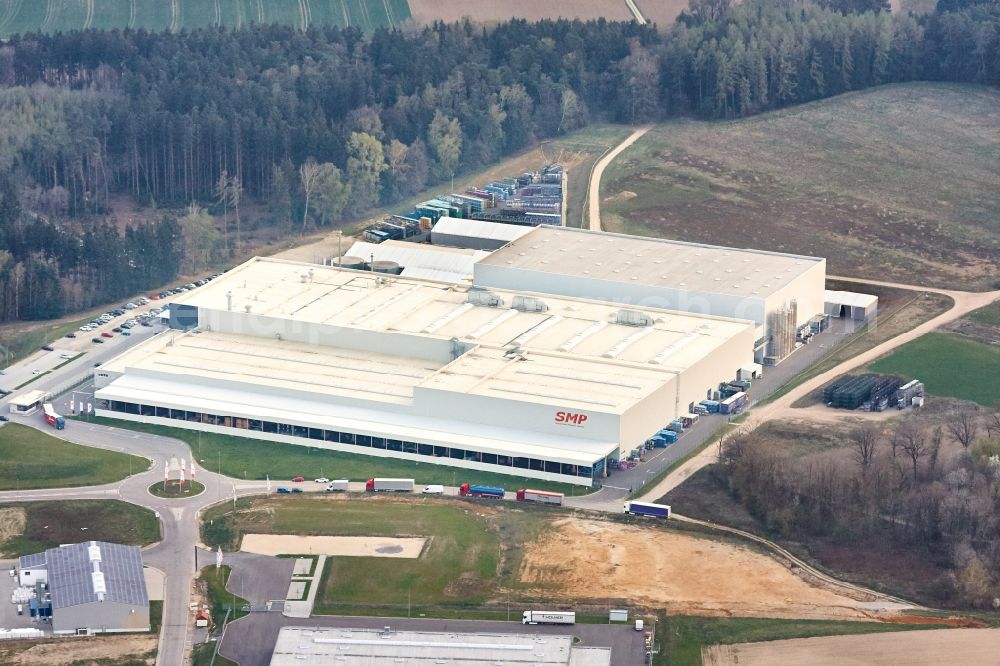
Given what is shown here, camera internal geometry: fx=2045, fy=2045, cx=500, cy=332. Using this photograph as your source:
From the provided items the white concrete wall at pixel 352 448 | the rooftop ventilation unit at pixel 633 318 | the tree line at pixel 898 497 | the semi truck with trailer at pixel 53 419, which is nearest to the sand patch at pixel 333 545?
the white concrete wall at pixel 352 448

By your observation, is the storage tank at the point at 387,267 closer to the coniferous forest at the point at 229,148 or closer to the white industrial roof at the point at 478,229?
the white industrial roof at the point at 478,229

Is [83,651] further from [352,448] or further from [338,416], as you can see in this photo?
[338,416]

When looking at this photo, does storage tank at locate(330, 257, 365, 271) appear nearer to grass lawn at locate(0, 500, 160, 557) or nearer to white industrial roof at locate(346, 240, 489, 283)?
white industrial roof at locate(346, 240, 489, 283)

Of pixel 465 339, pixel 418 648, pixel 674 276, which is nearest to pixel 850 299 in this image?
pixel 674 276

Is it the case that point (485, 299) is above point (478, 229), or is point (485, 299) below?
below

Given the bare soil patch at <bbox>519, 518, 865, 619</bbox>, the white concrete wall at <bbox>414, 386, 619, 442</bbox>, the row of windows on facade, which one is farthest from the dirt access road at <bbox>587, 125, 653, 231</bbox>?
the bare soil patch at <bbox>519, 518, 865, 619</bbox>

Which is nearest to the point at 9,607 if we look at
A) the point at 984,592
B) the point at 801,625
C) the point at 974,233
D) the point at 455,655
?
the point at 455,655

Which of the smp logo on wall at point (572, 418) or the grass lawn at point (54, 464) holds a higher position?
the smp logo on wall at point (572, 418)
